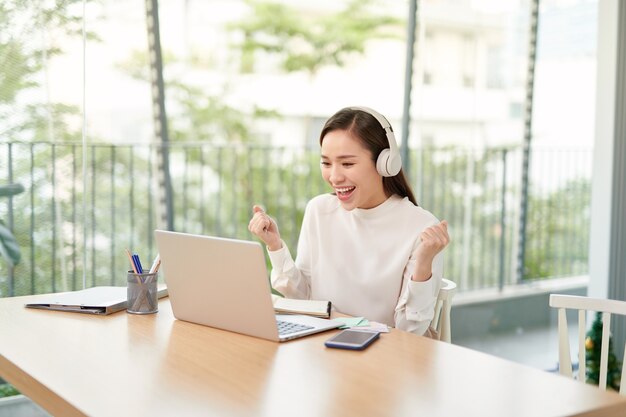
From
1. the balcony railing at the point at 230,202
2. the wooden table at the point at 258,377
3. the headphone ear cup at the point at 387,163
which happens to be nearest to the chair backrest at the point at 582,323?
the wooden table at the point at 258,377

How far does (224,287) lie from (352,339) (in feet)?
0.99

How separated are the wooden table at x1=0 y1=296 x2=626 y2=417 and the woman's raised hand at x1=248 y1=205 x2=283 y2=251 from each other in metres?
0.40

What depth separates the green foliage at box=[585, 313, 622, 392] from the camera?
11.6ft

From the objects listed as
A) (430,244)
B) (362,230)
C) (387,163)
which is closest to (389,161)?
(387,163)

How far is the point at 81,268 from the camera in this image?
9.91 ft

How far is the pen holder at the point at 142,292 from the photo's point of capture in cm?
207

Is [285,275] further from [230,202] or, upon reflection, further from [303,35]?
[303,35]

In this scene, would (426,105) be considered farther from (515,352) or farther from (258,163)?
(515,352)

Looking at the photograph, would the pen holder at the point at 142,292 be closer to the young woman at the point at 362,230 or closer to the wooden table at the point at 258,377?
the wooden table at the point at 258,377

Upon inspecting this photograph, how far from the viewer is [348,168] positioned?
225 cm

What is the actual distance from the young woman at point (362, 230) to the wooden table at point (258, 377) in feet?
1.29

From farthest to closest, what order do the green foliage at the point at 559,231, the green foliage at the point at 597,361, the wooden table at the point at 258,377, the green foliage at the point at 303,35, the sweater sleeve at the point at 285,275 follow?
the green foliage at the point at 559,231
the green foliage at the point at 303,35
the green foliage at the point at 597,361
the sweater sleeve at the point at 285,275
the wooden table at the point at 258,377

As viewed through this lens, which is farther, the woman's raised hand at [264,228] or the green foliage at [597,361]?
the green foliage at [597,361]

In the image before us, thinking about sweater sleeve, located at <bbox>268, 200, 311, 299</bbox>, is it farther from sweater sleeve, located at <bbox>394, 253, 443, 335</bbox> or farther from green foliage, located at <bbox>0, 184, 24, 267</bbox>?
green foliage, located at <bbox>0, 184, 24, 267</bbox>
